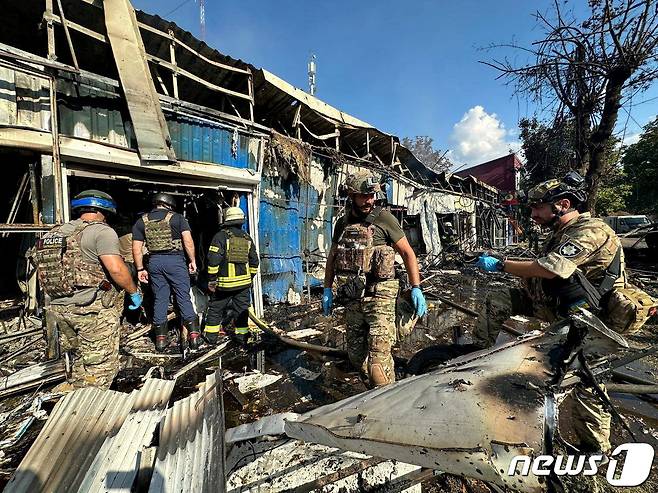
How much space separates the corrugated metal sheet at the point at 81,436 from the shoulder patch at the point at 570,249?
302cm

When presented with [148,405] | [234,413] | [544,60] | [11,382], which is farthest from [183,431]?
[544,60]

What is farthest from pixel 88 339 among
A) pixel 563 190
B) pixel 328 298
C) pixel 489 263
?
pixel 563 190

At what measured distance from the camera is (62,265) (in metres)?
2.70

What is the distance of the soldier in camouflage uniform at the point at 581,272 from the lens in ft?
6.86

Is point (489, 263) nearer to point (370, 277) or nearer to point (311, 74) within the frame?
point (370, 277)

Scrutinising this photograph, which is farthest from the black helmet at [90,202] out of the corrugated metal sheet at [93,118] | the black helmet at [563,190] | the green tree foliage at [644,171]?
the green tree foliage at [644,171]

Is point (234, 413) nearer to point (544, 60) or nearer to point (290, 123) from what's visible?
point (290, 123)

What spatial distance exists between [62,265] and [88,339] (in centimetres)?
72

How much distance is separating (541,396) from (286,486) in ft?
4.69

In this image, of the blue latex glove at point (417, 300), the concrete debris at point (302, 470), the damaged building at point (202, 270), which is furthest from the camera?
the blue latex glove at point (417, 300)

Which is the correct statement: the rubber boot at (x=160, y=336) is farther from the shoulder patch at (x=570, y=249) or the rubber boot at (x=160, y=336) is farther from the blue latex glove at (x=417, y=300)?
the shoulder patch at (x=570, y=249)

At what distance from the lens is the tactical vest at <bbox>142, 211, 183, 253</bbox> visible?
13.1ft

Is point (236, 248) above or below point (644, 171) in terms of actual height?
below

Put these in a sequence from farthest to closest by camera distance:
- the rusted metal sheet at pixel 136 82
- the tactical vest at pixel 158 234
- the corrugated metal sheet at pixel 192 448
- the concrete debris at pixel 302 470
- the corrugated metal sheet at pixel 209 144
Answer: the corrugated metal sheet at pixel 209 144, the tactical vest at pixel 158 234, the rusted metal sheet at pixel 136 82, the concrete debris at pixel 302 470, the corrugated metal sheet at pixel 192 448
